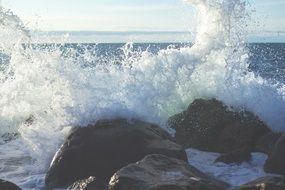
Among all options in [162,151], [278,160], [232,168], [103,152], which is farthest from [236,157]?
[103,152]

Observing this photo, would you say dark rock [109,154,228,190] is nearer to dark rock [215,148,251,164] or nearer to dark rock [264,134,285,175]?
dark rock [264,134,285,175]

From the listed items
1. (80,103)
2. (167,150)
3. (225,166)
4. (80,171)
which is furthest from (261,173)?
(80,103)

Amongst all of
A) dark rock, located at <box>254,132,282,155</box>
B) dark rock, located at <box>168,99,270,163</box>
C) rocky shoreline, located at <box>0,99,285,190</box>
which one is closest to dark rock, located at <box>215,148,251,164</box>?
rocky shoreline, located at <box>0,99,285,190</box>

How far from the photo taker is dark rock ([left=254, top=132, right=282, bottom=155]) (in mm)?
8930

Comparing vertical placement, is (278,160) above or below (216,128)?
below

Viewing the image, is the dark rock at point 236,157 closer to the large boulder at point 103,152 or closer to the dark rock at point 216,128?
the dark rock at point 216,128

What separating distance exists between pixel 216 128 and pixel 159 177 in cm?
380

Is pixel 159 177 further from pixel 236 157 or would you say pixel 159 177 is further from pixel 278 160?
pixel 236 157

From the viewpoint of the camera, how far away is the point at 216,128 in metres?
9.68

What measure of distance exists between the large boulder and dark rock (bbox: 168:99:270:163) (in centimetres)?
163

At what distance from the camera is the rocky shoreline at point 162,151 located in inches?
235

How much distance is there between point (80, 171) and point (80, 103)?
2.34m

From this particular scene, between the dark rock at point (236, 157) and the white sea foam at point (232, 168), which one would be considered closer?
the white sea foam at point (232, 168)

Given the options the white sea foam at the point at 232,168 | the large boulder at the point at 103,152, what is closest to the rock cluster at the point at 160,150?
Result: the large boulder at the point at 103,152
